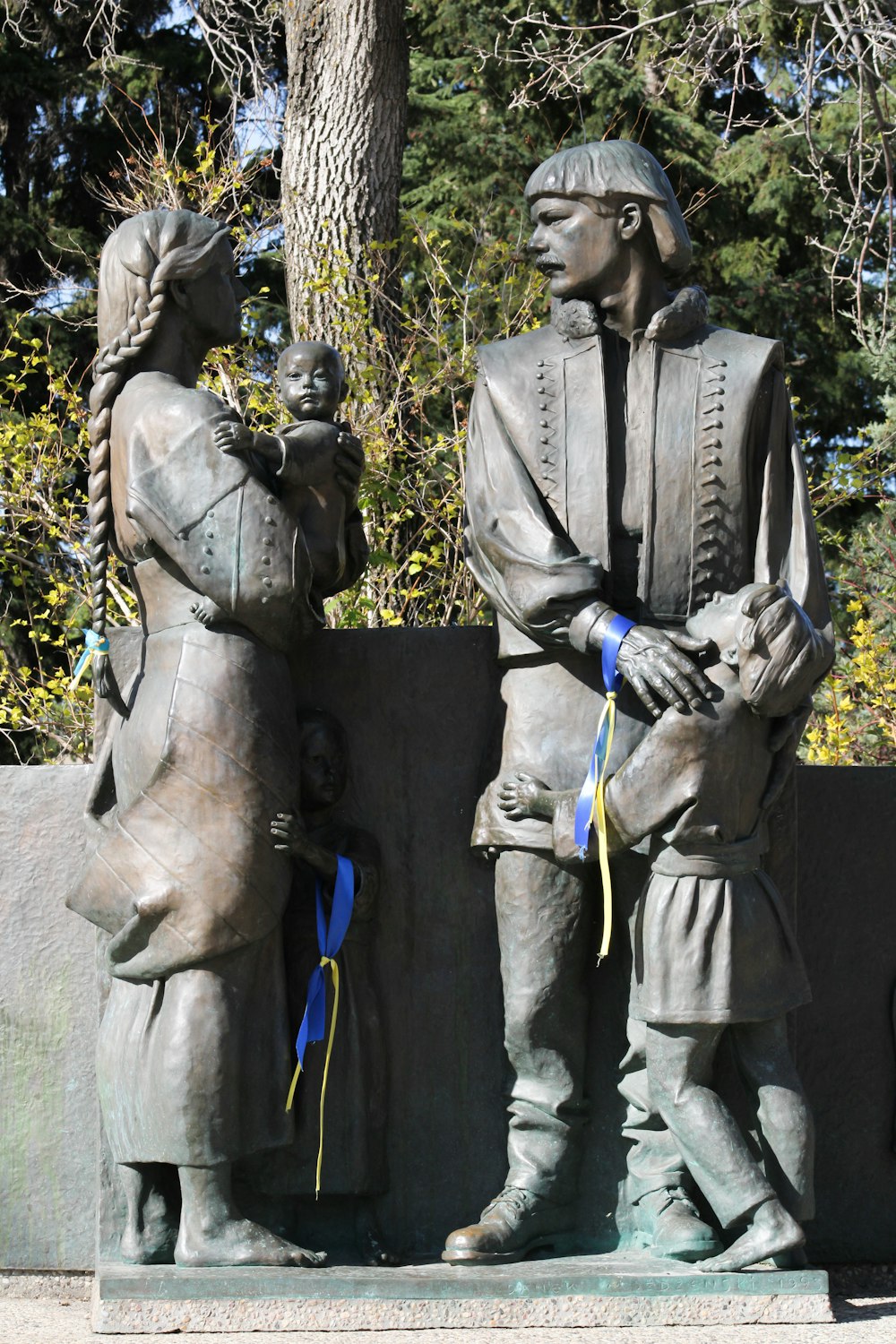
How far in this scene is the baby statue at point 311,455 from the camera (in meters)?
4.86

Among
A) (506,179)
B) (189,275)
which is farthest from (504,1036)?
(506,179)

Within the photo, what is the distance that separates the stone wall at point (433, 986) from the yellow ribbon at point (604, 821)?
0.38m

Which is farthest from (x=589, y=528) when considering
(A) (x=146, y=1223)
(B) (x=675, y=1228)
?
(A) (x=146, y=1223)

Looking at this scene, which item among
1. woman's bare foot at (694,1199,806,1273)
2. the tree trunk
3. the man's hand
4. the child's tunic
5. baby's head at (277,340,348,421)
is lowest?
woman's bare foot at (694,1199,806,1273)

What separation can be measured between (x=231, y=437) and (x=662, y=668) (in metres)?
1.13

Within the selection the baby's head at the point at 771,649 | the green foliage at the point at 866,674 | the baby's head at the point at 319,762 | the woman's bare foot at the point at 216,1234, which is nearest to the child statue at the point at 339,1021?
the baby's head at the point at 319,762

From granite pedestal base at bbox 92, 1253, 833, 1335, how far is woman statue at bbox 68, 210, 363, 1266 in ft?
0.33

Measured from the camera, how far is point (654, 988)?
4852mm

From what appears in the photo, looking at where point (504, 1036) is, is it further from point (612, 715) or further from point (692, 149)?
point (692, 149)

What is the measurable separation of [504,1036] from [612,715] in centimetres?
88

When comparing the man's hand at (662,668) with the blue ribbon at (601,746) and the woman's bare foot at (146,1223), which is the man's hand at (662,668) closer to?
the blue ribbon at (601,746)

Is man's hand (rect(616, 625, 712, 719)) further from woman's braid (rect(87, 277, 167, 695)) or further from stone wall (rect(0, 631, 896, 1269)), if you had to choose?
woman's braid (rect(87, 277, 167, 695))

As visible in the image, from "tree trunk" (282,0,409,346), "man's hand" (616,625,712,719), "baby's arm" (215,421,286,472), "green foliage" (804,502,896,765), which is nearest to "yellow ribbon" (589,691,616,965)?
"man's hand" (616,625,712,719)

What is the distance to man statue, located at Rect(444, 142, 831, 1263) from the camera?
5.03 m
